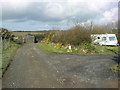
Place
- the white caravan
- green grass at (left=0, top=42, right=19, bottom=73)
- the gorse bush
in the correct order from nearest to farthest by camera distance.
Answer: green grass at (left=0, top=42, right=19, bottom=73) < the gorse bush < the white caravan

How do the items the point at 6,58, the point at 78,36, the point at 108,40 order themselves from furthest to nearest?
1. the point at 108,40
2. the point at 78,36
3. the point at 6,58

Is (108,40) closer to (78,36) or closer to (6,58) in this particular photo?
(78,36)

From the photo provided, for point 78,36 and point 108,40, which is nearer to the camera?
point 78,36

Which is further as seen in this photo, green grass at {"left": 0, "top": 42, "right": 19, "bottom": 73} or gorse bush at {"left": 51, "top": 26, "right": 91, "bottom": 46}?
gorse bush at {"left": 51, "top": 26, "right": 91, "bottom": 46}

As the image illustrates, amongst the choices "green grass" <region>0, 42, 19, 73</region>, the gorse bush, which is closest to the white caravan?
the gorse bush

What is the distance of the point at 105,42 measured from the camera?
20969 millimetres

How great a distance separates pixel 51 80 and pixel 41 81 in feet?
1.45

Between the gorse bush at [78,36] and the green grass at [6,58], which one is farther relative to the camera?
the gorse bush at [78,36]

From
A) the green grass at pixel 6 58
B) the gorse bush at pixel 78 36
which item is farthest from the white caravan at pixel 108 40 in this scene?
the green grass at pixel 6 58

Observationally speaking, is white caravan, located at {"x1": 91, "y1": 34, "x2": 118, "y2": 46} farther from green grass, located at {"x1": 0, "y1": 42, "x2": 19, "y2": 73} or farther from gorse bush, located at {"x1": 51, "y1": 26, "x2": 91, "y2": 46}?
green grass, located at {"x1": 0, "y1": 42, "x2": 19, "y2": 73}

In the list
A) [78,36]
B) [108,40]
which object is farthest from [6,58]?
[108,40]

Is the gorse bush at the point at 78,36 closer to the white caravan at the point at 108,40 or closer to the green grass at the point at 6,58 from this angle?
the white caravan at the point at 108,40

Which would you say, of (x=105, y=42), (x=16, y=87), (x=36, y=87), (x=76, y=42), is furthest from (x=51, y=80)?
(x=105, y=42)

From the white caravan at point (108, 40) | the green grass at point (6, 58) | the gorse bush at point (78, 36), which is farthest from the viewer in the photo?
the white caravan at point (108, 40)
